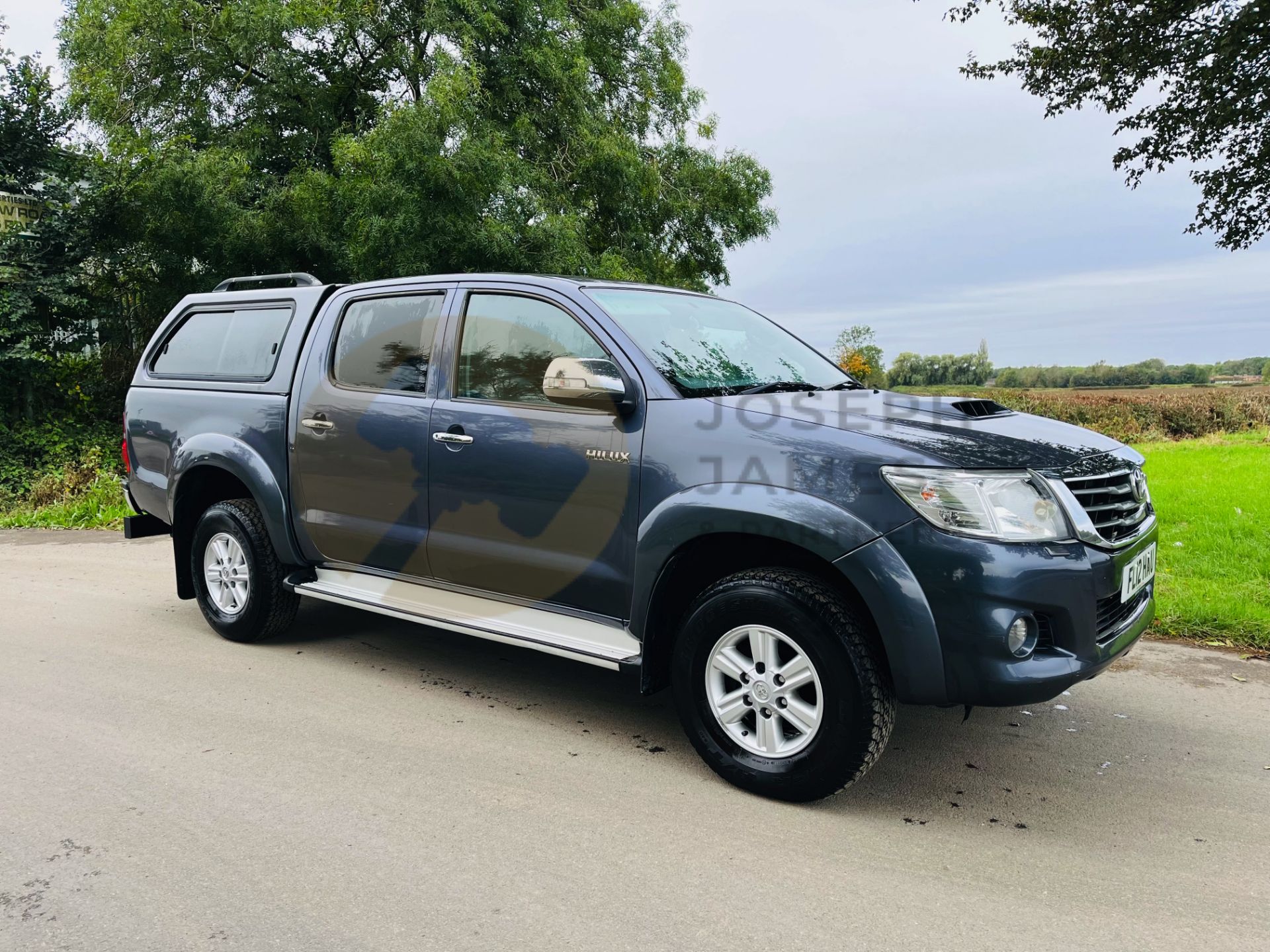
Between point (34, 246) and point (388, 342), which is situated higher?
point (34, 246)

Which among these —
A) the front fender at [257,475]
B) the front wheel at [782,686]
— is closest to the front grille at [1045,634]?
the front wheel at [782,686]

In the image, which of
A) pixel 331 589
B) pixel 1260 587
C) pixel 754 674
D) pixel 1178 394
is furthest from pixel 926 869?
pixel 1178 394

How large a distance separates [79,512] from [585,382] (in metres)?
10.1

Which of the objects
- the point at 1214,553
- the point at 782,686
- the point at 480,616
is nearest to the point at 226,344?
the point at 480,616

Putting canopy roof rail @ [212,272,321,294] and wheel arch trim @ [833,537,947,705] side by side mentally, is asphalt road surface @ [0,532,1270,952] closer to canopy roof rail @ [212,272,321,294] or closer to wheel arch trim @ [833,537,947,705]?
wheel arch trim @ [833,537,947,705]

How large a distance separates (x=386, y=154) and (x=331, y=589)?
11.1 metres

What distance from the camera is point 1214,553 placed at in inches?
265

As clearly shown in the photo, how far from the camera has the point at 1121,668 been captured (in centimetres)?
482

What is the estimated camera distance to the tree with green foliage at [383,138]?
47.1ft

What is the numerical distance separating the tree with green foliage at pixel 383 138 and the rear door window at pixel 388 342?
9.80 meters

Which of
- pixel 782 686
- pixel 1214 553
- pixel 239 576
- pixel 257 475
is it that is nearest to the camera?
pixel 782 686

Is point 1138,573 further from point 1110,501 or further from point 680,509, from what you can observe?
point 680,509

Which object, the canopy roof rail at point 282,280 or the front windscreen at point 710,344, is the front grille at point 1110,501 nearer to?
the front windscreen at point 710,344

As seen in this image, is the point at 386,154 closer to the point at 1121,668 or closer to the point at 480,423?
the point at 480,423
